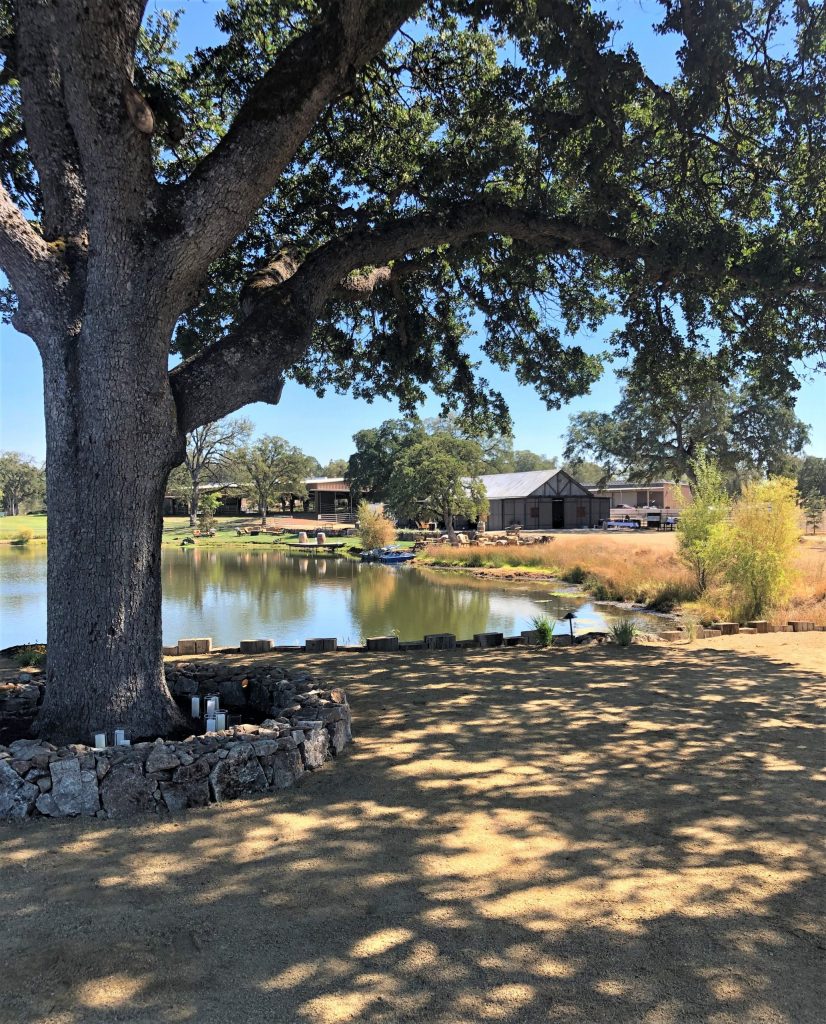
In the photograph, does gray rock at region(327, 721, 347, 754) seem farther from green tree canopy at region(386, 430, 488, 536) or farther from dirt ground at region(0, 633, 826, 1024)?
green tree canopy at region(386, 430, 488, 536)

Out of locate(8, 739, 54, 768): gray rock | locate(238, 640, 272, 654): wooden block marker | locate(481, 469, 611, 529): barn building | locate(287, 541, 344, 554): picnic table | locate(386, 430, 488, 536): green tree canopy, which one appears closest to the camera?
locate(8, 739, 54, 768): gray rock

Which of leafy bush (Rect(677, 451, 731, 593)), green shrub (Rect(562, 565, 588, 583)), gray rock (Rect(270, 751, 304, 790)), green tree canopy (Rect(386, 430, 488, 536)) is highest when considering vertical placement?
green tree canopy (Rect(386, 430, 488, 536))

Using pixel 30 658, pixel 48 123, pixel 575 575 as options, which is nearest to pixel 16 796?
pixel 30 658

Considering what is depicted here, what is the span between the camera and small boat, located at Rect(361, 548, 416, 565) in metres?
33.3

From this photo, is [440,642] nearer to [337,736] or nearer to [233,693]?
[233,693]

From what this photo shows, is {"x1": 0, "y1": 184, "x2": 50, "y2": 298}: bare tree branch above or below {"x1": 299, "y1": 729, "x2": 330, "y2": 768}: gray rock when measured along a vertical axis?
above

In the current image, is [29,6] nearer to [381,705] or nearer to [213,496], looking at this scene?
[381,705]

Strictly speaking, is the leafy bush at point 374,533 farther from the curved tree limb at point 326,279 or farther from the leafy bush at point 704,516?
the curved tree limb at point 326,279

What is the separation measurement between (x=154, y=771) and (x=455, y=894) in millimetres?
1788

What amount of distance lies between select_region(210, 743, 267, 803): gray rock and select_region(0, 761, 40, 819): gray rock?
0.91 m

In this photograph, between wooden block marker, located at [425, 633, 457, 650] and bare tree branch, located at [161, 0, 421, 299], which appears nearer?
bare tree branch, located at [161, 0, 421, 299]

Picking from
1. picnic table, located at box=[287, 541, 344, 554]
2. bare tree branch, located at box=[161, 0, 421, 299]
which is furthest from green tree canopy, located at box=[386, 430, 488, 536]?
bare tree branch, located at box=[161, 0, 421, 299]

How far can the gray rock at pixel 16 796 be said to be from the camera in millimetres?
3521

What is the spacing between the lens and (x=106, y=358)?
13.9 ft
